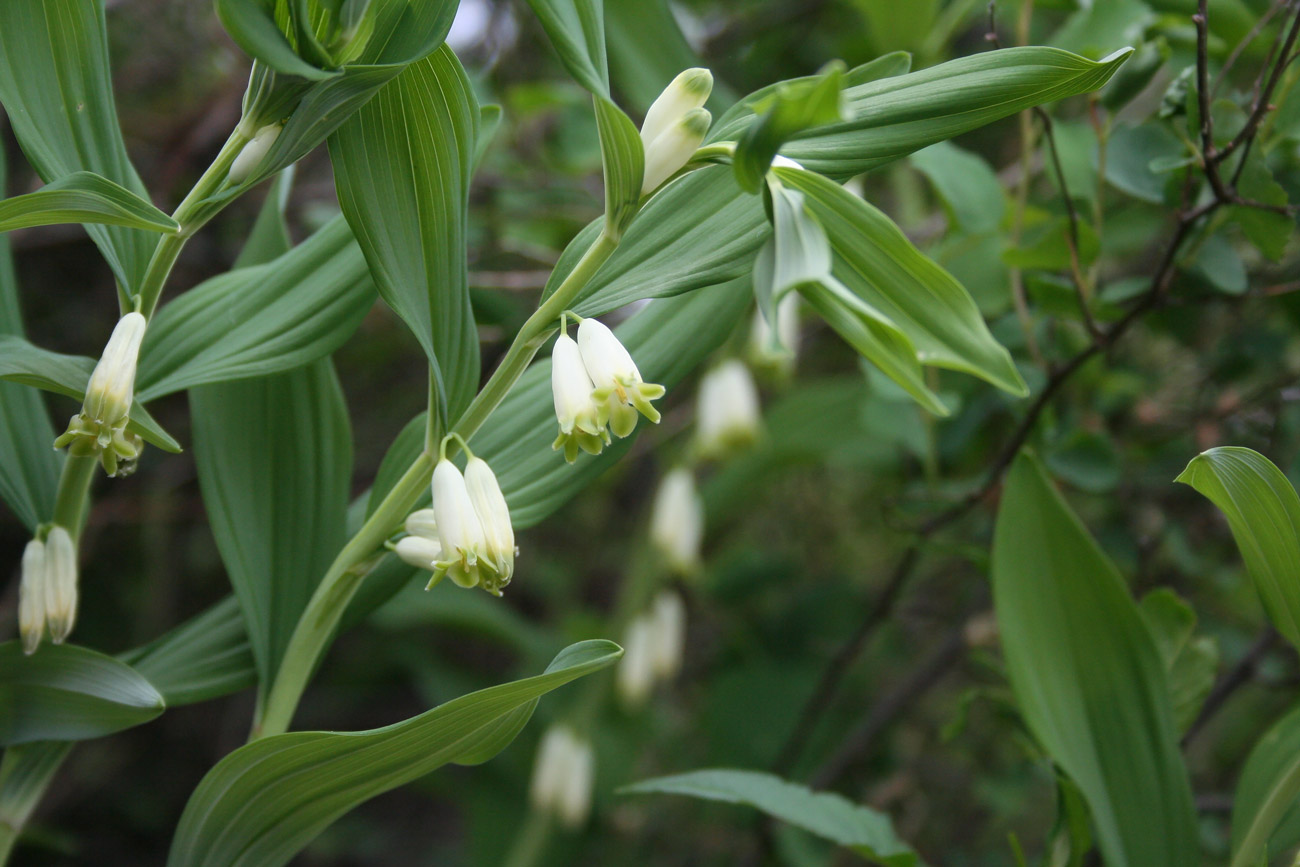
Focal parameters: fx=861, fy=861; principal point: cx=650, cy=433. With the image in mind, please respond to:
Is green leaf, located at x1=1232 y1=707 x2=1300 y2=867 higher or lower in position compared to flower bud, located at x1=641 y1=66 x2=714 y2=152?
lower

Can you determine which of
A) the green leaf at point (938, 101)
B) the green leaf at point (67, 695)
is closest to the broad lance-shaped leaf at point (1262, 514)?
the green leaf at point (938, 101)

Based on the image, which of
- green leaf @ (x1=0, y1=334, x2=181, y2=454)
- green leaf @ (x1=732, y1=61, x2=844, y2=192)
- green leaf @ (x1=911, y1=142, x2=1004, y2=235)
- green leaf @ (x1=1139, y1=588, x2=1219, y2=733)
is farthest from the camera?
green leaf @ (x1=911, y1=142, x2=1004, y2=235)

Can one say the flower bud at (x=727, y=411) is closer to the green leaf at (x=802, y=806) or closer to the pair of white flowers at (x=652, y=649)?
the pair of white flowers at (x=652, y=649)

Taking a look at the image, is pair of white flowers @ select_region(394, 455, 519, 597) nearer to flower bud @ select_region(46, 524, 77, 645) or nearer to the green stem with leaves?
the green stem with leaves

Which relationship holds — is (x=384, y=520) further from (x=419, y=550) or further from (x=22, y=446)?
(x=22, y=446)

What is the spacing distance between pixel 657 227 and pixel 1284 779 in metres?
0.51

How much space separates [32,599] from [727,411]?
0.76m

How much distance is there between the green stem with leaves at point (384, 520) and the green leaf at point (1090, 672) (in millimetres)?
346

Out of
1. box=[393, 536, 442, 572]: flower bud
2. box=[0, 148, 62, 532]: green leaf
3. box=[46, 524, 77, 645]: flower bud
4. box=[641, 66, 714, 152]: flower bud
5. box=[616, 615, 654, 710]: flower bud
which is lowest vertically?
box=[616, 615, 654, 710]: flower bud

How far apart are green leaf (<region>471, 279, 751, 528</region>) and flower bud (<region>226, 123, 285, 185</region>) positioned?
0.20 m

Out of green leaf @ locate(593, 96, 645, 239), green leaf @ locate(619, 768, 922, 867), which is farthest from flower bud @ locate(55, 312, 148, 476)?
green leaf @ locate(619, 768, 922, 867)

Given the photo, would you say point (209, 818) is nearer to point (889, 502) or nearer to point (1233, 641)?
point (889, 502)

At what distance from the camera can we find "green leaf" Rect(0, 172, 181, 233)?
37 cm

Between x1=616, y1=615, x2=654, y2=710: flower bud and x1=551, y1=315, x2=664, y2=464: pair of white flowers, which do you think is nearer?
x1=551, y1=315, x2=664, y2=464: pair of white flowers
